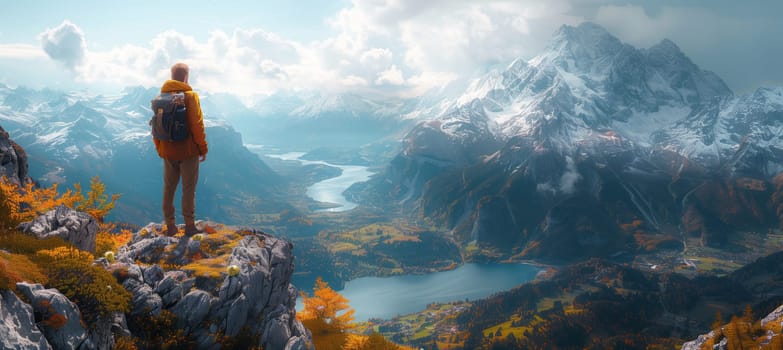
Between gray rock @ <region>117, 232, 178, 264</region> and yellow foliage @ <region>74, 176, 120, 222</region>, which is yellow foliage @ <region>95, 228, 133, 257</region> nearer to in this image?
gray rock @ <region>117, 232, 178, 264</region>

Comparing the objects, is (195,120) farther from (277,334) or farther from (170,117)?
(277,334)

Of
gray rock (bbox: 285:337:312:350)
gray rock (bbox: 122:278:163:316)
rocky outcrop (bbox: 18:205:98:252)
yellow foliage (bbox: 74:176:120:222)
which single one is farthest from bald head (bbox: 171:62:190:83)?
gray rock (bbox: 285:337:312:350)

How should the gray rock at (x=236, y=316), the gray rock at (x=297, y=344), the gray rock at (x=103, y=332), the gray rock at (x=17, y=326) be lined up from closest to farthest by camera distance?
the gray rock at (x=17, y=326)
the gray rock at (x=103, y=332)
the gray rock at (x=236, y=316)
the gray rock at (x=297, y=344)

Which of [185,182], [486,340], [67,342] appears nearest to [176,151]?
[185,182]

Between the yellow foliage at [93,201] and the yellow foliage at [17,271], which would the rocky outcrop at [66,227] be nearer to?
the yellow foliage at [17,271]

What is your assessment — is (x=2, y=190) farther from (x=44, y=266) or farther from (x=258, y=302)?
(x=258, y=302)

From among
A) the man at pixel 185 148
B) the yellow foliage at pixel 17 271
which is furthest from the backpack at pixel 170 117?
the yellow foliage at pixel 17 271
